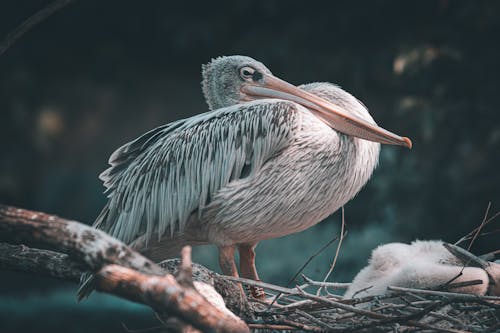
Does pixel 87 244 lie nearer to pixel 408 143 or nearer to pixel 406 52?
pixel 408 143

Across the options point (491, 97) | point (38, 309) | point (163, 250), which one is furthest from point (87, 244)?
point (38, 309)

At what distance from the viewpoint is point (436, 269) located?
140 inches

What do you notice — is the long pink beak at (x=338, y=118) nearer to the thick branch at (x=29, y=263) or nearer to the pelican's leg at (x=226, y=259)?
the pelican's leg at (x=226, y=259)

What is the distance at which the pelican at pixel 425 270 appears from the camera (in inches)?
138

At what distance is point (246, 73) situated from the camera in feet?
14.1

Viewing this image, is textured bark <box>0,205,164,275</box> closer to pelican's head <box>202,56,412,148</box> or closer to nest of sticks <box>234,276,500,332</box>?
nest of sticks <box>234,276,500,332</box>

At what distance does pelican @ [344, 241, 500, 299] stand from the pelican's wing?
2.56 ft

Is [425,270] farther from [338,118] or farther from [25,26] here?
[25,26]

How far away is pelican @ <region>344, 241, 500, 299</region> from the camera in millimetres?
3518

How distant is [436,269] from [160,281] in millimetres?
1821

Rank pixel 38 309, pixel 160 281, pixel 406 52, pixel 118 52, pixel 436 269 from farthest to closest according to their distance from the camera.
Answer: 1. pixel 118 52
2. pixel 38 309
3. pixel 406 52
4. pixel 436 269
5. pixel 160 281

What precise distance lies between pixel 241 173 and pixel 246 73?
27.0 inches

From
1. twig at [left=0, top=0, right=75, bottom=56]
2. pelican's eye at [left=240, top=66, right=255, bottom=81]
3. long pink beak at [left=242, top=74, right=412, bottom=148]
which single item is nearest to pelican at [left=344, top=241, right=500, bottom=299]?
long pink beak at [left=242, top=74, right=412, bottom=148]

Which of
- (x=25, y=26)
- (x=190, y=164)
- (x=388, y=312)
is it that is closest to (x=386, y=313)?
(x=388, y=312)
